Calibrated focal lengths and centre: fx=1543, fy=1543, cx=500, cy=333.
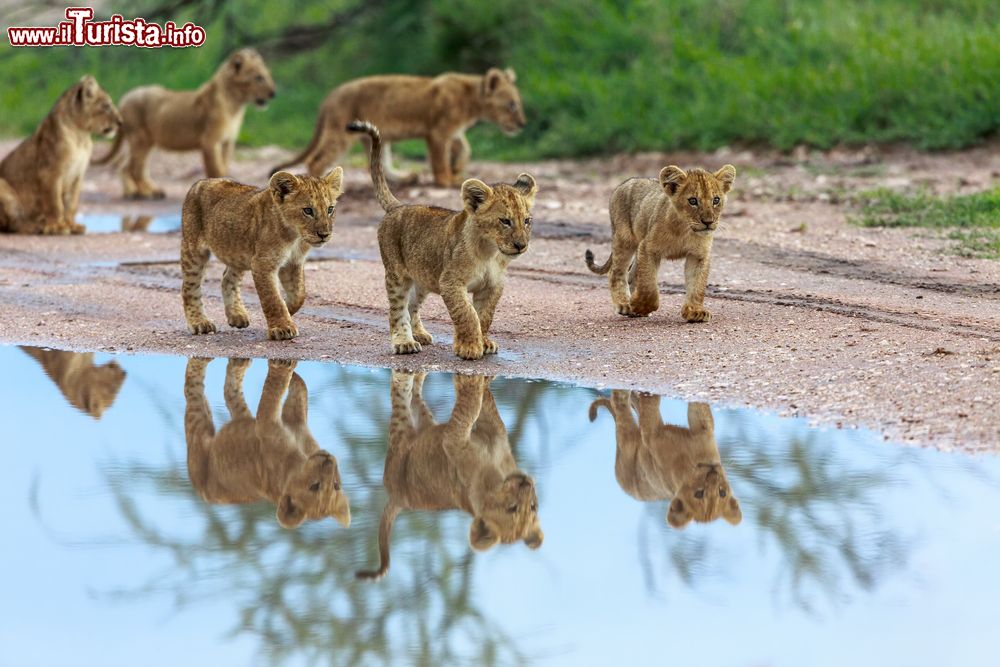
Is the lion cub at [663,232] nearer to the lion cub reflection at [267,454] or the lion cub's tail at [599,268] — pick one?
the lion cub's tail at [599,268]

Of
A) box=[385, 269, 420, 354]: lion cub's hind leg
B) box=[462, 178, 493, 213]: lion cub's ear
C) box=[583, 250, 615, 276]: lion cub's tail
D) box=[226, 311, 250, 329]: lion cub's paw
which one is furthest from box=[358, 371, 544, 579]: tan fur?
box=[583, 250, 615, 276]: lion cub's tail

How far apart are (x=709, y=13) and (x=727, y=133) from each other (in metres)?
2.48

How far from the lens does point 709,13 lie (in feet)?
57.5

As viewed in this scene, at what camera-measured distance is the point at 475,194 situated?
7070mm

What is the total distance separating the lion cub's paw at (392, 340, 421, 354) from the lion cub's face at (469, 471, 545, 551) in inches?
81.0

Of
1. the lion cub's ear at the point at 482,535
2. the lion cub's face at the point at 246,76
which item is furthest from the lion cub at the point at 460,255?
the lion cub's face at the point at 246,76

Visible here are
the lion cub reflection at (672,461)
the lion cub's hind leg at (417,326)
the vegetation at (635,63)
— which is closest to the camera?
the lion cub reflection at (672,461)

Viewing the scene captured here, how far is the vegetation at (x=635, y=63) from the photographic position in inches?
587

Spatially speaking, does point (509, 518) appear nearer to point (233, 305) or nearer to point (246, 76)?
point (233, 305)

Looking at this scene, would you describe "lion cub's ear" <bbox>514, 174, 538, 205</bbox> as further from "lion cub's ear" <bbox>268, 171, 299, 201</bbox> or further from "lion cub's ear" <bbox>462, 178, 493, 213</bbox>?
"lion cub's ear" <bbox>268, 171, 299, 201</bbox>

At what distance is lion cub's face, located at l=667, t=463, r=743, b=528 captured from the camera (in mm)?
5227

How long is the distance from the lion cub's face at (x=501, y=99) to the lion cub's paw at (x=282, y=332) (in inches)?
274

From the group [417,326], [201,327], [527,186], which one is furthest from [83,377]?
[527,186]

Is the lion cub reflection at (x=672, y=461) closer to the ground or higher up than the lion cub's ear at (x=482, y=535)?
higher up
